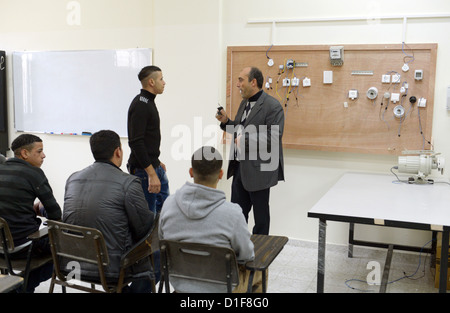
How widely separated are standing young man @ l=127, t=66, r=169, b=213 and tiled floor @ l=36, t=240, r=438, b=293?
954 mm

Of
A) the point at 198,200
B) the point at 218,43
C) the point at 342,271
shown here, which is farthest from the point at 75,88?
the point at 198,200

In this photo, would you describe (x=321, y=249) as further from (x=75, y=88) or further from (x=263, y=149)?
(x=75, y=88)

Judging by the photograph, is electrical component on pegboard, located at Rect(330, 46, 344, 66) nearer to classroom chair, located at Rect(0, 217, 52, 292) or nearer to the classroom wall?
the classroom wall

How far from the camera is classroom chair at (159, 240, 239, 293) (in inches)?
75.4

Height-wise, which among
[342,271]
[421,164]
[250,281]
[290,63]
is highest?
[290,63]

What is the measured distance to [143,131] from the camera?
10.9 ft

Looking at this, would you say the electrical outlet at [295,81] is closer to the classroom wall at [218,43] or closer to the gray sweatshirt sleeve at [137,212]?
the classroom wall at [218,43]

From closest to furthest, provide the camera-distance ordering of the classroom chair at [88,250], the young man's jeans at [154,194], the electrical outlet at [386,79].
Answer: the classroom chair at [88,250], the young man's jeans at [154,194], the electrical outlet at [386,79]

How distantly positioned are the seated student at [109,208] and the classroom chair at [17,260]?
282 millimetres

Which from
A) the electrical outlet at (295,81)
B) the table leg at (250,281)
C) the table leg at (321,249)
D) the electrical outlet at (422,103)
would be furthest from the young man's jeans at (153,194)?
the electrical outlet at (422,103)

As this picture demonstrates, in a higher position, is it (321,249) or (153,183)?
(153,183)

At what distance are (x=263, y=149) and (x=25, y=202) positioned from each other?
1.75 metres

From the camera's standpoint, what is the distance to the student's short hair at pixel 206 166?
208 centimetres
